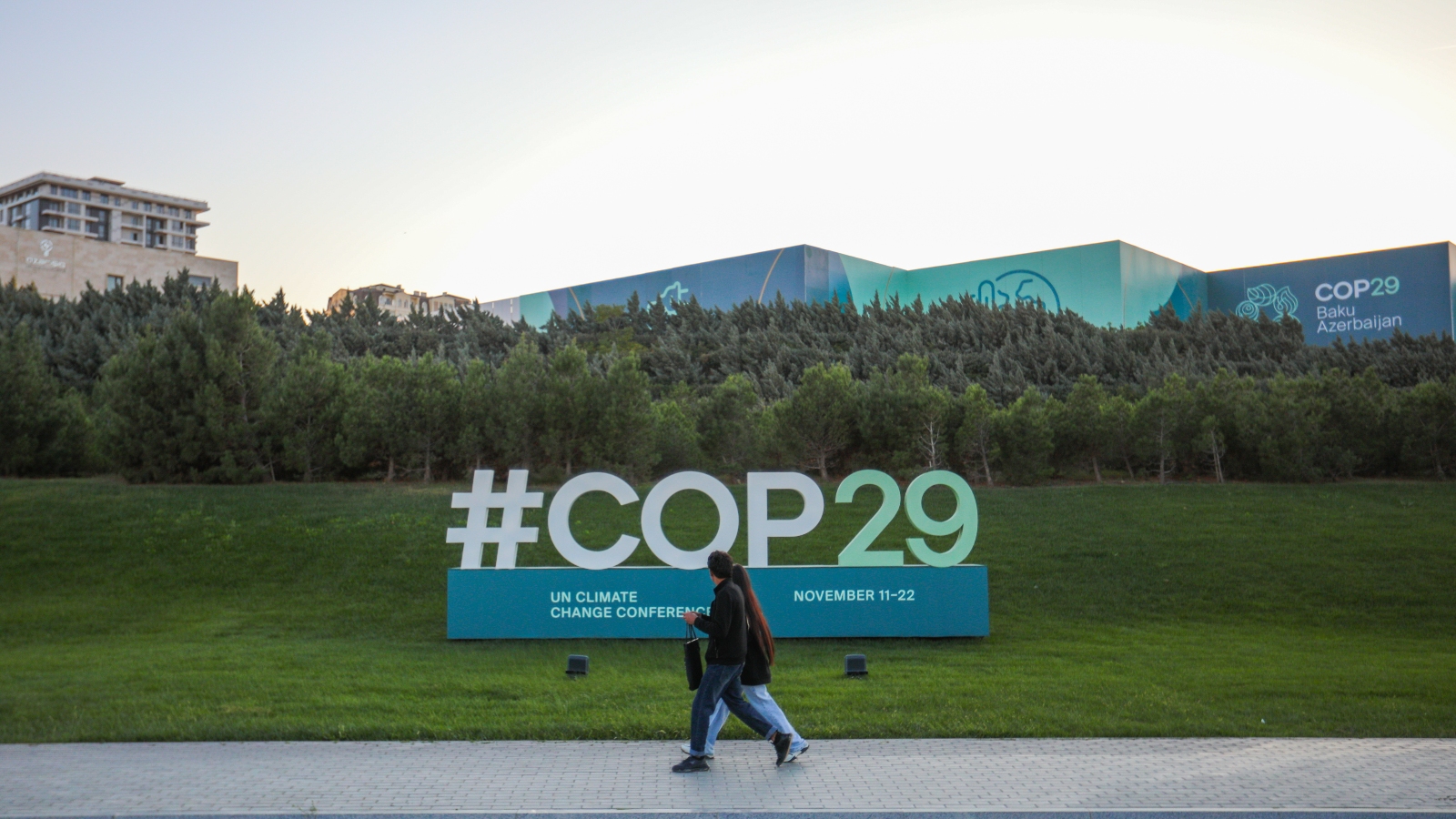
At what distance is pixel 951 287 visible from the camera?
1870 inches

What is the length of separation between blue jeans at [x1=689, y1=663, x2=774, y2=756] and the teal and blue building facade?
37.8 metres

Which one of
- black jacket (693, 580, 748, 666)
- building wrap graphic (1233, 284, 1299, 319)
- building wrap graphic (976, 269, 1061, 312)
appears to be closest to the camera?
black jacket (693, 580, 748, 666)

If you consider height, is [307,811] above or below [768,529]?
below

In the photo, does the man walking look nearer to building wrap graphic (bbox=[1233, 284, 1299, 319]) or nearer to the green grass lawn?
the green grass lawn

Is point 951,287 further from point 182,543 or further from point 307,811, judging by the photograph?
point 307,811

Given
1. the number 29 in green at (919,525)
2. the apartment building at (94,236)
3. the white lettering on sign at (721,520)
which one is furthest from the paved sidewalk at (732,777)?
the apartment building at (94,236)

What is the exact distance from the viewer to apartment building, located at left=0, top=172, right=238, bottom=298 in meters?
80.1

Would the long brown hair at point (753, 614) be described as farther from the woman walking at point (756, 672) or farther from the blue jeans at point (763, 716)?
the blue jeans at point (763, 716)

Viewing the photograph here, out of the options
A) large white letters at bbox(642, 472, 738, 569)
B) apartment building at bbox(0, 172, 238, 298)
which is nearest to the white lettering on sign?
large white letters at bbox(642, 472, 738, 569)

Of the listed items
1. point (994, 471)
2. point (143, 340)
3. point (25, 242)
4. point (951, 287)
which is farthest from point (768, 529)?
point (25, 242)

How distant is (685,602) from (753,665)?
6710 millimetres

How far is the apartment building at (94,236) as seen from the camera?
8006cm

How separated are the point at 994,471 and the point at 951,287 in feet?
69.5

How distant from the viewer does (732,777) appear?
7.16 m
